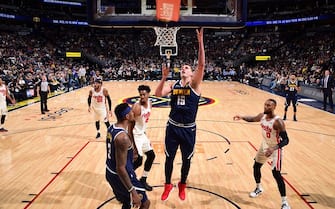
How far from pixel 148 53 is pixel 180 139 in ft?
Result: 104

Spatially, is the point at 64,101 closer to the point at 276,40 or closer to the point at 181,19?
the point at 181,19

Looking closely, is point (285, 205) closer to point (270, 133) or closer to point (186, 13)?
point (270, 133)

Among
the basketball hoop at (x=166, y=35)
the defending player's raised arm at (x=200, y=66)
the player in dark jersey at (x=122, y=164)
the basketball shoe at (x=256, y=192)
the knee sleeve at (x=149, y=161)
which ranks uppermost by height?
the basketball hoop at (x=166, y=35)

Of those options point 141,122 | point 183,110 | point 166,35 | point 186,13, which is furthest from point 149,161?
point 166,35

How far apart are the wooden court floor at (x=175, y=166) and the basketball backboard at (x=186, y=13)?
14.5 feet

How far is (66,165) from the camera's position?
721 cm

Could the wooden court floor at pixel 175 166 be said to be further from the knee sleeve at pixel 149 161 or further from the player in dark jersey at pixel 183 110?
the player in dark jersey at pixel 183 110

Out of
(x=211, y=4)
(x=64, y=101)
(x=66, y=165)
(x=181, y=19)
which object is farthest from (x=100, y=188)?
(x=64, y=101)

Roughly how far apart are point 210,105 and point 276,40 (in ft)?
77.4

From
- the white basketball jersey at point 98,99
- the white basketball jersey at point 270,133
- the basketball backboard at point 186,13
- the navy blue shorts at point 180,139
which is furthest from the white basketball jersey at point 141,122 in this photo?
the basketball backboard at point 186,13

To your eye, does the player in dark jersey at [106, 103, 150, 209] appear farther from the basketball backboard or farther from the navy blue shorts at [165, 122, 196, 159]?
the basketball backboard

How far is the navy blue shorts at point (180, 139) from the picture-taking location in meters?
4.90

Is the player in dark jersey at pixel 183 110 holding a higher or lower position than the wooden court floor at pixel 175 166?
higher

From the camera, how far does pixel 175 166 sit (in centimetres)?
712
